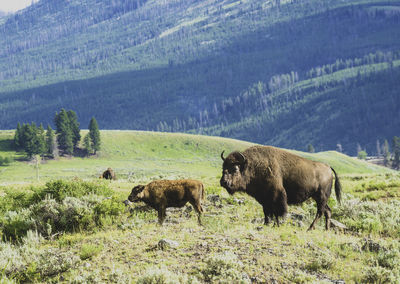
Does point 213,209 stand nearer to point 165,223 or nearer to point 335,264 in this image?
point 165,223

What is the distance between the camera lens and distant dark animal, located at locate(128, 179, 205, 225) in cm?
1249

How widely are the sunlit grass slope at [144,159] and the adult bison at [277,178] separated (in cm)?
6739

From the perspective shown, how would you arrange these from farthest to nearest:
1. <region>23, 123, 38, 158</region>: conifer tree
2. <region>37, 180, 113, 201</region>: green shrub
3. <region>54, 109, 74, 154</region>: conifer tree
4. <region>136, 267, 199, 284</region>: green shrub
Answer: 1. <region>54, 109, 74, 154</region>: conifer tree
2. <region>23, 123, 38, 158</region>: conifer tree
3. <region>37, 180, 113, 201</region>: green shrub
4. <region>136, 267, 199, 284</region>: green shrub

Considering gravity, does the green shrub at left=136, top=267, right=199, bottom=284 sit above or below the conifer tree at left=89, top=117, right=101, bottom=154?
above

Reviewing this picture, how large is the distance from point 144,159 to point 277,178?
101 m

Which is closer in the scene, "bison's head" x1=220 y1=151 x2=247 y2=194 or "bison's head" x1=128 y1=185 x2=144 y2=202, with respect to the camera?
"bison's head" x1=220 y1=151 x2=247 y2=194

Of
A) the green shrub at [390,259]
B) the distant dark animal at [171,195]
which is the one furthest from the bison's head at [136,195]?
the green shrub at [390,259]

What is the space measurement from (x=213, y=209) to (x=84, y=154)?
318 feet

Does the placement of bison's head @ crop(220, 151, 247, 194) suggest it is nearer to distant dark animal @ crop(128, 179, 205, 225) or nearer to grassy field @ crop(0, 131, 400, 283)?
grassy field @ crop(0, 131, 400, 283)

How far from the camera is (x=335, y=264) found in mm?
7773

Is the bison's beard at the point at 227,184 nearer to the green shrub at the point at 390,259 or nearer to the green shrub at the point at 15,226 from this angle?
the green shrub at the point at 390,259

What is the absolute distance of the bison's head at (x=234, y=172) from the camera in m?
10.6

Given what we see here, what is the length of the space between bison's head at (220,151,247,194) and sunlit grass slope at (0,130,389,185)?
6764 cm

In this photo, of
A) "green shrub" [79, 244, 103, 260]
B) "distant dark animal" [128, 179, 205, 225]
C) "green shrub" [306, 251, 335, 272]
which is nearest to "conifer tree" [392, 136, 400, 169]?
"distant dark animal" [128, 179, 205, 225]
